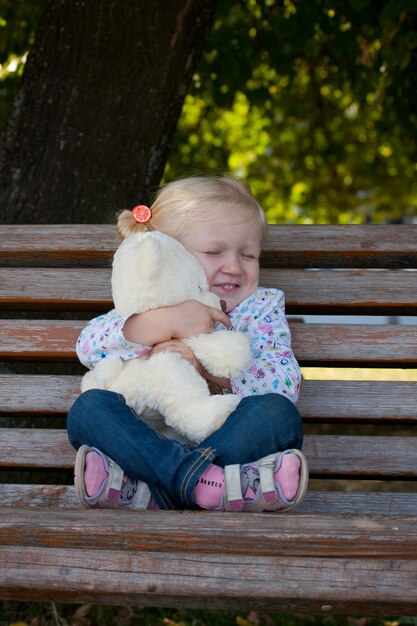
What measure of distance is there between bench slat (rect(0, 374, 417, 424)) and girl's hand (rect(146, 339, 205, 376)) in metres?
0.45

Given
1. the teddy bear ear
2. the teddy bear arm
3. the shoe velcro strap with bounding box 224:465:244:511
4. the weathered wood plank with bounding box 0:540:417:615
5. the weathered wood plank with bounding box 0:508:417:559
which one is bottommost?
the weathered wood plank with bounding box 0:540:417:615

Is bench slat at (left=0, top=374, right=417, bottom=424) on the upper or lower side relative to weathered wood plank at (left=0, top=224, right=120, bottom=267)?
lower

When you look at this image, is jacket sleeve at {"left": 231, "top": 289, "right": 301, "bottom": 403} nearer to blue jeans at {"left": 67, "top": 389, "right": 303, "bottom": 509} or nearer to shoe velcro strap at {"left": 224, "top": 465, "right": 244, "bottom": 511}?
blue jeans at {"left": 67, "top": 389, "right": 303, "bottom": 509}

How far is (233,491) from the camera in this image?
2256 mm

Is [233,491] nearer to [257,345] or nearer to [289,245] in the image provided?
[257,345]

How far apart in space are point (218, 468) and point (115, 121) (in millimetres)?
1940

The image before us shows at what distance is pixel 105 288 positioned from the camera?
309 centimetres

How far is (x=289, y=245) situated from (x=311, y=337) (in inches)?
13.7

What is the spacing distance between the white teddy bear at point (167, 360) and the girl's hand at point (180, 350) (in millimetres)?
17

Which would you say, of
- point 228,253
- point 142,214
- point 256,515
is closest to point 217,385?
point 228,253

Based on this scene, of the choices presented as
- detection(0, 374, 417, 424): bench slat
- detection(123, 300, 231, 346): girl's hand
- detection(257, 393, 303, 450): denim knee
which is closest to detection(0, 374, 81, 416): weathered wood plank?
detection(0, 374, 417, 424): bench slat

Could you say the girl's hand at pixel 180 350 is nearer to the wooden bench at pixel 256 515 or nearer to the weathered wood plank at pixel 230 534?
the wooden bench at pixel 256 515

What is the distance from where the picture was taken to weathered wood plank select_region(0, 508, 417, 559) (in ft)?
6.00

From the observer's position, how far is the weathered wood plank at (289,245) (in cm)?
312
